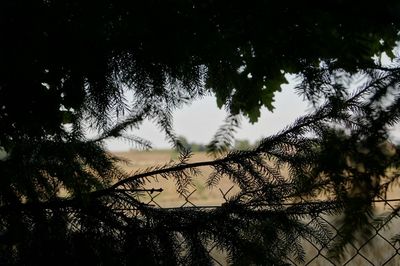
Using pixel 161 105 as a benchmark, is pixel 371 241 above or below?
below

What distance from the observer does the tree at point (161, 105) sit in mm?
1136

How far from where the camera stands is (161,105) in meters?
1.57

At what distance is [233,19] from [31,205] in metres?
0.81

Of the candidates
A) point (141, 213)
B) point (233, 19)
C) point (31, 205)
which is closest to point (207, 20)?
point (233, 19)

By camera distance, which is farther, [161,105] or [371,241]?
→ [161,105]

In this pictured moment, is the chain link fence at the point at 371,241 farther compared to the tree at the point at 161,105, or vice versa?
the tree at the point at 161,105

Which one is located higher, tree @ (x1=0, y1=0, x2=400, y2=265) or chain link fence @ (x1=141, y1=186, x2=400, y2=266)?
tree @ (x1=0, y1=0, x2=400, y2=265)

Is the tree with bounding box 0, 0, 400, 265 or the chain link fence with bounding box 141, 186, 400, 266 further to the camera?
the tree with bounding box 0, 0, 400, 265

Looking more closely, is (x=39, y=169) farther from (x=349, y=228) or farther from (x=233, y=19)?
(x=349, y=228)

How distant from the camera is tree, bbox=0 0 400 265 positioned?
1136 mm

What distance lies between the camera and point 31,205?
1.52m

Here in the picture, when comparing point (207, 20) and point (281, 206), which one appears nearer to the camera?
point (207, 20)

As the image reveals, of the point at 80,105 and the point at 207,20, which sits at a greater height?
the point at 80,105

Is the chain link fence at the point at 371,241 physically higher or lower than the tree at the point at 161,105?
lower
